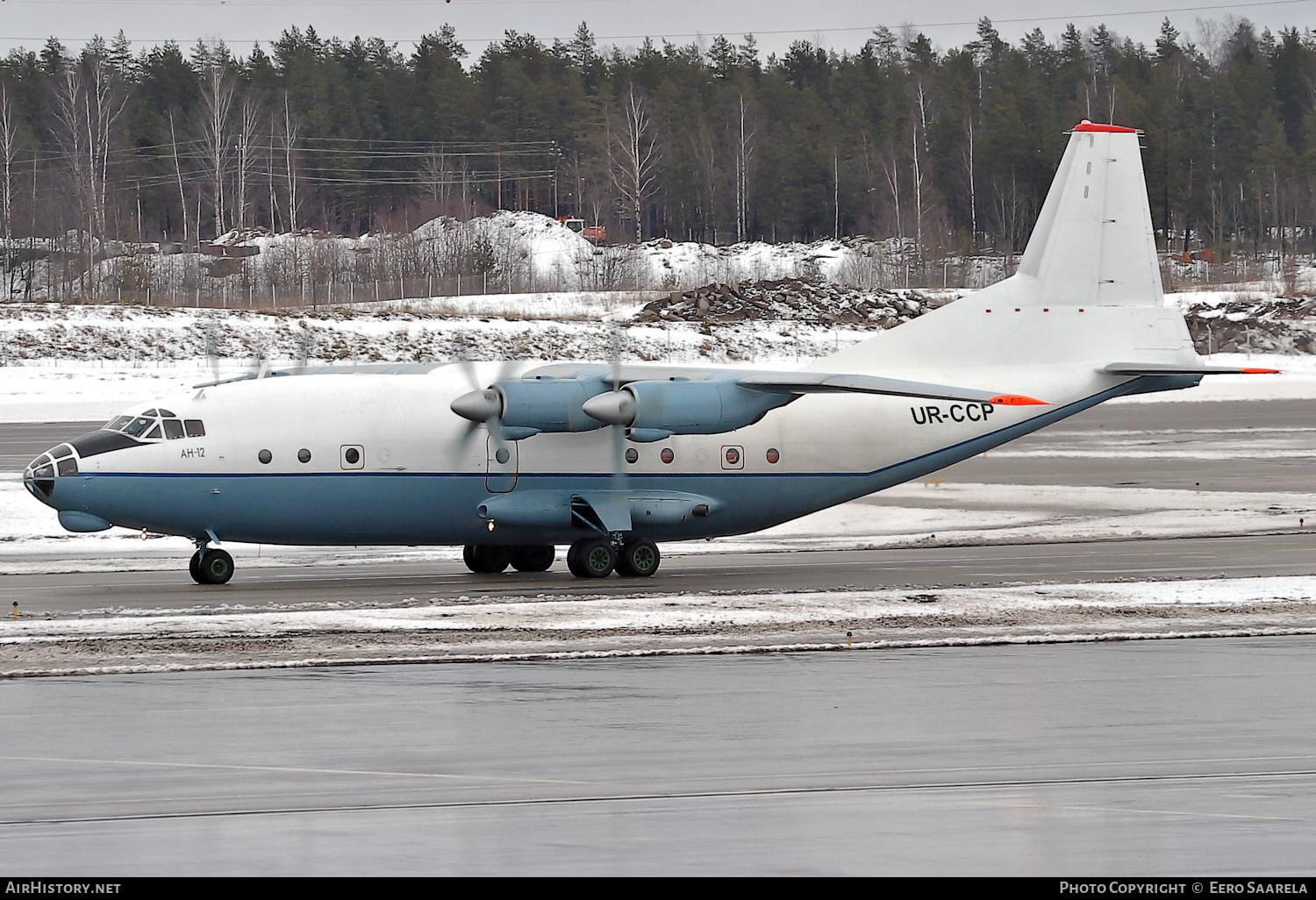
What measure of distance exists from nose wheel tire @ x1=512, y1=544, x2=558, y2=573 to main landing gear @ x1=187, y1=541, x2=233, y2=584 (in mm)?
4700

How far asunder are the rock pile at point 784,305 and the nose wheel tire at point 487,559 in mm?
42937

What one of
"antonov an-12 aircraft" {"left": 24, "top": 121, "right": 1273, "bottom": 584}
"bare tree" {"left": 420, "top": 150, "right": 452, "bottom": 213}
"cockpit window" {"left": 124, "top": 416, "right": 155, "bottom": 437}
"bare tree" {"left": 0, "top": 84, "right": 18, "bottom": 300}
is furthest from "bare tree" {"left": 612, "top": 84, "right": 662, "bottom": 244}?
"cockpit window" {"left": 124, "top": 416, "right": 155, "bottom": 437}

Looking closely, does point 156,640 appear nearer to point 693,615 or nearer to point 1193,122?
point 693,615

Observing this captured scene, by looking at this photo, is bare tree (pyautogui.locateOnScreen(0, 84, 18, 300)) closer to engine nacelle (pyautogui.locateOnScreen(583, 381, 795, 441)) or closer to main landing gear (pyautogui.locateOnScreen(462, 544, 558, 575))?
main landing gear (pyautogui.locateOnScreen(462, 544, 558, 575))

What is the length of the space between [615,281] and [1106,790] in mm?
79787

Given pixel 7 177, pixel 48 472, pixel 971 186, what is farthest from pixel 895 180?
pixel 48 472

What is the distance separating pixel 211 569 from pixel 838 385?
9584 millimetres

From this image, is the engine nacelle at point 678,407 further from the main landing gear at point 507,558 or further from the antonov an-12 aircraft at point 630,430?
the main landing gear at point 507,558

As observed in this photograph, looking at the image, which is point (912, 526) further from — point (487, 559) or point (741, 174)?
point (741, 174)

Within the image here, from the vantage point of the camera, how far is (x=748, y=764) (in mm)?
10539

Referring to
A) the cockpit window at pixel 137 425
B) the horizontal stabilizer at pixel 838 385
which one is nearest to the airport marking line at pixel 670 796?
the horizontal stabilizer at pixel 838 385

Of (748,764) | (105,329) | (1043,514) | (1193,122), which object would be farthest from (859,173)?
(748,764)

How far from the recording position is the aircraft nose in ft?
68.6

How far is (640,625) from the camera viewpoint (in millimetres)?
17938
